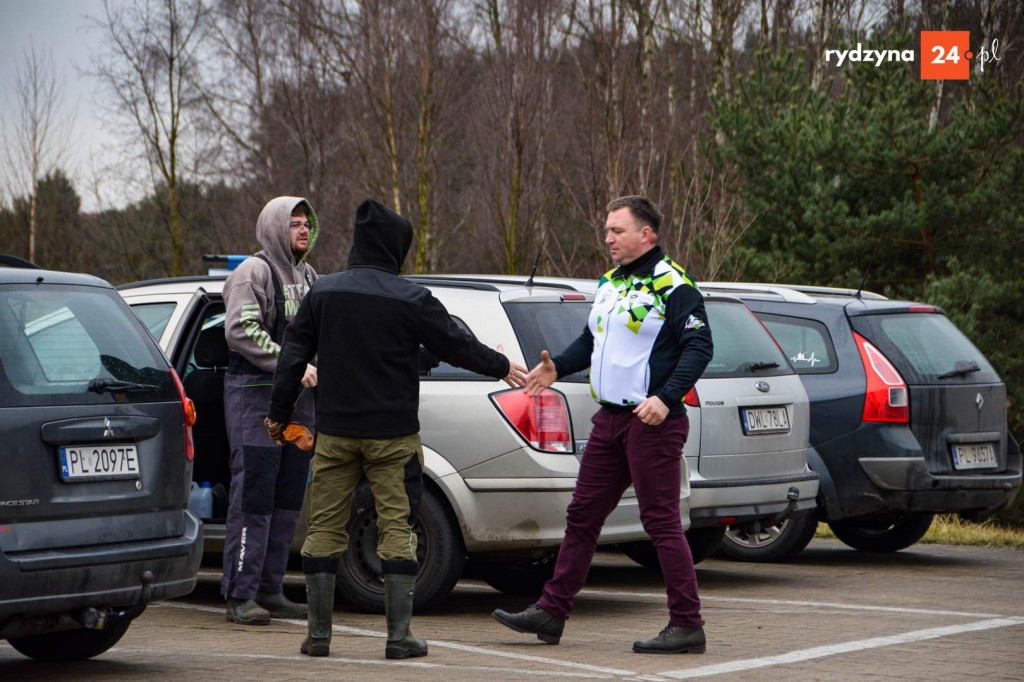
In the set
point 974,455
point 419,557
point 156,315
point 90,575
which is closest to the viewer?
point 90,575

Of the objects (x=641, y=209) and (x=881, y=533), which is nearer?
(x=641, y=209)

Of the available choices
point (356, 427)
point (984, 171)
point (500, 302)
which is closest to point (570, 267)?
point (984, 171)

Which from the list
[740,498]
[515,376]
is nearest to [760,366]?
[740,498]

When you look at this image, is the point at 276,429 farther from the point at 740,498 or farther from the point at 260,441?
the point at 740,498

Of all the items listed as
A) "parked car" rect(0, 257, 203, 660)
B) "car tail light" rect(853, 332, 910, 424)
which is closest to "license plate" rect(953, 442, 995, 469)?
"car tail light" rect(853, 332, 910, 424)

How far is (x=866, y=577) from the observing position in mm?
9570

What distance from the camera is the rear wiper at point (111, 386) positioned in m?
5.59

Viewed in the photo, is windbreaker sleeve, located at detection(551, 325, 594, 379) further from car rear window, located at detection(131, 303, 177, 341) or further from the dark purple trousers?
car rear window, located at detection(131, 303, 177, 341)

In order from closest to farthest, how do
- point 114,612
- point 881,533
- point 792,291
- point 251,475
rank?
point 114,612
point 251,475
point 792,291
point 881,533

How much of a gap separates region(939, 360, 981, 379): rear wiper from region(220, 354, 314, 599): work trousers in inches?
181

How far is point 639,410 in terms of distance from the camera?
6.19 meters

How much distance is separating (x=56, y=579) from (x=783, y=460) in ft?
15.3

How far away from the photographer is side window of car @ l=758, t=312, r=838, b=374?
32.3 feet

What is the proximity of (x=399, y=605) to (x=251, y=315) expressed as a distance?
1.80 meters
